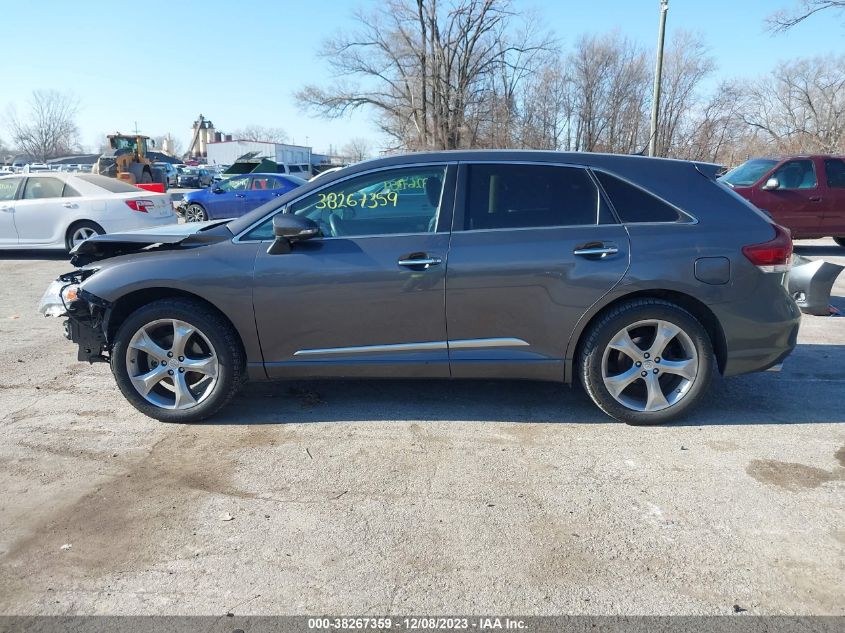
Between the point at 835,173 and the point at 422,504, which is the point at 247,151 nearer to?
the point at 835,173

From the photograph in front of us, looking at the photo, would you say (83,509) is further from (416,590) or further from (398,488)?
(416,590)

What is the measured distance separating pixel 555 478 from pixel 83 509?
245cm

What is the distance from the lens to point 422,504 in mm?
3275

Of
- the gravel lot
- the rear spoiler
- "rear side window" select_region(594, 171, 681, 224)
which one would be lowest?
the gravel lot

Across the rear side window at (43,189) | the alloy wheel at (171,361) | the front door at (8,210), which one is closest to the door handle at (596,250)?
the alloy wheel at (171,361)

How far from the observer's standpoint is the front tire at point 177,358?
417cm

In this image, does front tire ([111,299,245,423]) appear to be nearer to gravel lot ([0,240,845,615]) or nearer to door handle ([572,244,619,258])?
gravel lot ([0,240,845,615])

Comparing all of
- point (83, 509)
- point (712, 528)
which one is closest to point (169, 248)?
point (83, 509)

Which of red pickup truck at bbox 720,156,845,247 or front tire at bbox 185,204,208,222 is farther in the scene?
front tire at bbox 185,204,208,222

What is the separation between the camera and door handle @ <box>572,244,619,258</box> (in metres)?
4.01

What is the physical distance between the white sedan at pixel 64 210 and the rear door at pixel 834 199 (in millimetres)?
12023

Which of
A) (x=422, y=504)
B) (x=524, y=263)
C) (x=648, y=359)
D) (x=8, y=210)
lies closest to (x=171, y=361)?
(x=422, y=504)

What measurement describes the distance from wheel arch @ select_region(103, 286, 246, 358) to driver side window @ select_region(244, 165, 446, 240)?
53cm

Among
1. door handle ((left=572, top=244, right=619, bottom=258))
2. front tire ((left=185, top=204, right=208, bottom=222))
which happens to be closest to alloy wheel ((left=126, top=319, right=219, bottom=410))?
door handle ((left=572, top=244, right=619, bottom=258))
